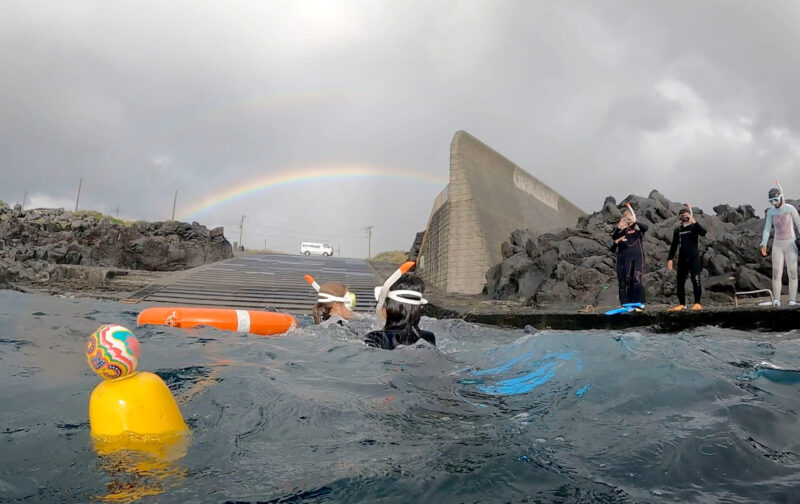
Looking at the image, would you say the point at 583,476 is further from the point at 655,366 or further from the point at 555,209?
the point at 555,209

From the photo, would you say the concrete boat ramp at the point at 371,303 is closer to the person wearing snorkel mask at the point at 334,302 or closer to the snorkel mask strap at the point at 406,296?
the person wearing snorkel mask at the point at 334,302

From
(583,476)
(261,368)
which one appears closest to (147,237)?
(261,368)

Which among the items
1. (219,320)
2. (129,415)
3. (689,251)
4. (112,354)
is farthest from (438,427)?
(689,251)

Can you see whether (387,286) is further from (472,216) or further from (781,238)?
(472,216)

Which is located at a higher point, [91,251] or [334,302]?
[91,251]

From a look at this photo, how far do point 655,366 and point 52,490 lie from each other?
3337mm

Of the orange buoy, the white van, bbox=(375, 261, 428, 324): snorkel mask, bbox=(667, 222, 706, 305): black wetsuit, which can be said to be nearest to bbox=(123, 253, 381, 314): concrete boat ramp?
the orange buoy

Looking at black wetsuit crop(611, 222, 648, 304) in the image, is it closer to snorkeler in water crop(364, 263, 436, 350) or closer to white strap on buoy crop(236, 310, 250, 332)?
snorkeler in water crop(364, 263, 436, 350)

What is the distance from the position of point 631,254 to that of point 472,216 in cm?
844

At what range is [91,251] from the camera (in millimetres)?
21859

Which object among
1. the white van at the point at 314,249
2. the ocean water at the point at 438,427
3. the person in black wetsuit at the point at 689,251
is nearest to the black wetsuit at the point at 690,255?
the person in black wetsuit at the point at 689,251

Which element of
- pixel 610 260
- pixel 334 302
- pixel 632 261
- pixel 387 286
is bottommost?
Result: pixel 334 302

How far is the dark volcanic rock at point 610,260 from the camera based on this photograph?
11234mm

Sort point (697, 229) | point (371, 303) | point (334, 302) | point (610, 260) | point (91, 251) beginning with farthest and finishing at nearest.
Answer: point (91, 251) < point (371, 303) < point (610, 260) < point (697, 229) < point (334, 302)
